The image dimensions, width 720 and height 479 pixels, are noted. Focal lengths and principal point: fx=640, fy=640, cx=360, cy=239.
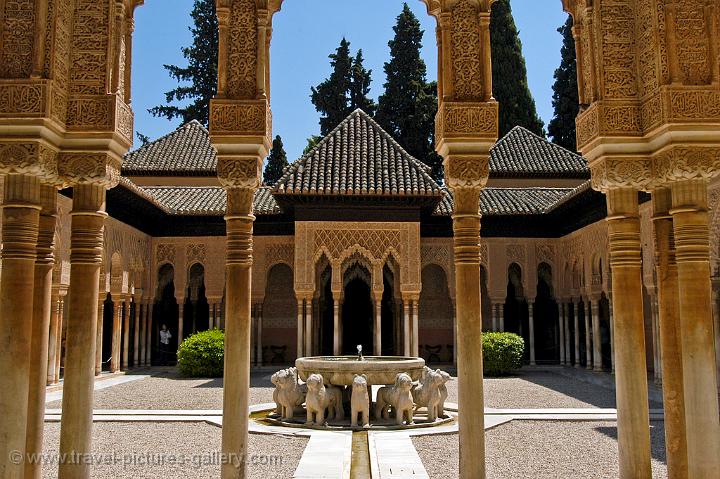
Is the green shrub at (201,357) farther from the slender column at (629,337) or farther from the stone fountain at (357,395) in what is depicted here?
the slender column at (629,337)

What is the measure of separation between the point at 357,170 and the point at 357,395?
11.1 metres

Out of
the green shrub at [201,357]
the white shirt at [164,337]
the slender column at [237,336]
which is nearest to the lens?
the slender column at [237,336]

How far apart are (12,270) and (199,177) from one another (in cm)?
2258

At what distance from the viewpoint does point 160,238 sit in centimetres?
2286

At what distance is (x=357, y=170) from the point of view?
66.1 ft

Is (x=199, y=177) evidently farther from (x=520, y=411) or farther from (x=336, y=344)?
(x=520, y=411)

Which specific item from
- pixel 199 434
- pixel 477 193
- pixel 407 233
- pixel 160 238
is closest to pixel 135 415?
pixel 199 434

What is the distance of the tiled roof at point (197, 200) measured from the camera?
2208cm

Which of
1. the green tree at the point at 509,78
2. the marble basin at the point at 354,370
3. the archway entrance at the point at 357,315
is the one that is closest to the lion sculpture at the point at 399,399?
the marble basin at the point at 354,370

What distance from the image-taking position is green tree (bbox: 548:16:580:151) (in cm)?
3591

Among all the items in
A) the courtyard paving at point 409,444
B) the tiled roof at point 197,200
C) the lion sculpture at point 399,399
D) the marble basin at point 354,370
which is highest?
the tiled roof at point 197,200

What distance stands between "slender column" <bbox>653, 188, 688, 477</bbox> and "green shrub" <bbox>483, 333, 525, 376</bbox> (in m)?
14.0

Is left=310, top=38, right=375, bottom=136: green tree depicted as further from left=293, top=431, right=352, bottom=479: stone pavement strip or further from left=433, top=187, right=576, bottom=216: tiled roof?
left=293, top=431, right=352, bottom=479: stone pavement strip

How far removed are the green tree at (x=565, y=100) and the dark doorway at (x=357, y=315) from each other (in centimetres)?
1792
